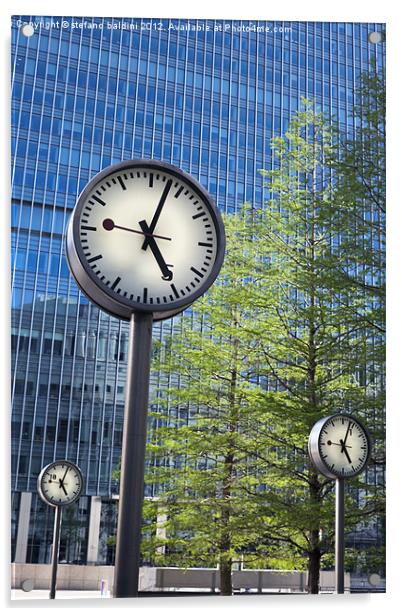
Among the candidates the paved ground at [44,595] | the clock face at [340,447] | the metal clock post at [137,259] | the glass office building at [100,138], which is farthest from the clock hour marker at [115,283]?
the clock face at [340,447]

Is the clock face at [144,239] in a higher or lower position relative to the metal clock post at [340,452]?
higher

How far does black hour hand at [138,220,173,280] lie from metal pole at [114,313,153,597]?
123 mm

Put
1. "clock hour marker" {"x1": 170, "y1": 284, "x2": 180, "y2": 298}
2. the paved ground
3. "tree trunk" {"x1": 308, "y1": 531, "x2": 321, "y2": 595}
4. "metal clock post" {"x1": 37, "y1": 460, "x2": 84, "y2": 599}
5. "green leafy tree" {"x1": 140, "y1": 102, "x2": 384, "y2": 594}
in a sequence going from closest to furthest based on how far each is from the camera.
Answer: "clock hour marker" {"x1": 170, "y1": 284, "x2": 180, "y2": 298}
the paved ground
"metal clock post" {"x1": 37, "y1": 460, "x2": 84, "y2": 599}
"tree trunk" {"x1": 308, "y1": 531, "x2": 321, "y2": 595}
"green leafy tree" {"x1": 140, "y1": 102, "x2": 384, "y2": 594}

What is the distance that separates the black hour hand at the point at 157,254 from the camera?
1460 mm

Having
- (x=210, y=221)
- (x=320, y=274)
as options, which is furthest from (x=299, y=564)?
(x=210, y=221)

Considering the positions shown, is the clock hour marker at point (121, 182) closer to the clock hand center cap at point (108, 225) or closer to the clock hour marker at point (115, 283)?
the clock hand center cap at point (108, 225)

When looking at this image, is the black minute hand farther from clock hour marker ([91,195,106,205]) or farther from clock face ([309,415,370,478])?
clock face ([309,415,370,478])

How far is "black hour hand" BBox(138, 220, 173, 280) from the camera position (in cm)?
146

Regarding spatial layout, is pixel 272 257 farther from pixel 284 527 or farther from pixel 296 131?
pixel 284 527

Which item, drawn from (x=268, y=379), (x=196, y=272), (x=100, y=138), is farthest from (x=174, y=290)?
(x=268, y=379)

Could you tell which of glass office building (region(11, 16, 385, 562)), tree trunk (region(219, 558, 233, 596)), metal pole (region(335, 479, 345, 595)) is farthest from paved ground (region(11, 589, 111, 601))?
metal pole (region(335, 479, 345, 595))

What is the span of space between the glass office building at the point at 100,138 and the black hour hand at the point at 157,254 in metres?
1.70

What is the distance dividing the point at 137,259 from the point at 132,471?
425mm
